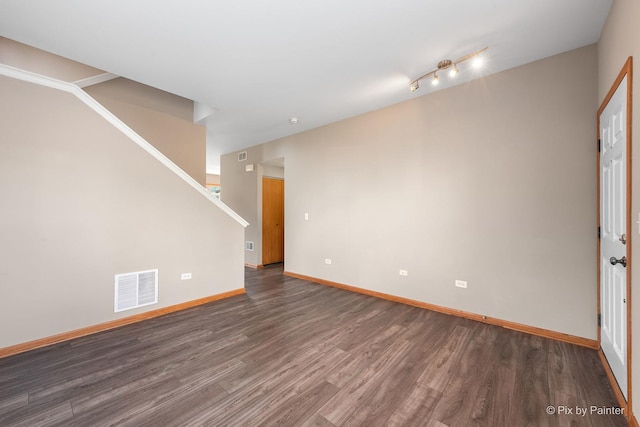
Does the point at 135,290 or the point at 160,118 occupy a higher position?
the point at 160,118

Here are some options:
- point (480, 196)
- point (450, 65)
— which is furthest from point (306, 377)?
point (450, 65)

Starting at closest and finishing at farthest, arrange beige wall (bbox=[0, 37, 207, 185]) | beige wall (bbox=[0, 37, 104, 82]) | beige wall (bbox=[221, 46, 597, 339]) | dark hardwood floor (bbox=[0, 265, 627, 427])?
dark hardwood floor (bbox=[0, 265, 627, 427])
beige wall (bbox=[221, 46, 597, 339])
beige wall (bbox=[0, 37, 104, 82])
beige wall (bbox=[0, 37, 207, 185])

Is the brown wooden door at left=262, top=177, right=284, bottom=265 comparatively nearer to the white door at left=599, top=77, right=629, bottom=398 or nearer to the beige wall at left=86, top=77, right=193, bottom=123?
the beige wall at left=86, top=77, right=193, bottom=123

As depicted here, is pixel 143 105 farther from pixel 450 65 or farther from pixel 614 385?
pixel 614 385

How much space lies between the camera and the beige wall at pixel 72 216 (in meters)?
2.36

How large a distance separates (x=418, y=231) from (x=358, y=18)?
2.55 meters

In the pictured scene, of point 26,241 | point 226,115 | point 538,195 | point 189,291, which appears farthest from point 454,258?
point 26,241

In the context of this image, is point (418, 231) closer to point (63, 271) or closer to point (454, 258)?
point (454, 258)

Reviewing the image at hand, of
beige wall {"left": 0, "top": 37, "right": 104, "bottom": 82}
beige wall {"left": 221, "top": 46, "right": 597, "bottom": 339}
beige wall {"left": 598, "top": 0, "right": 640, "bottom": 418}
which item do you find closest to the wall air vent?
beige wall {"left": 221, "top": 46, "right": 597, "bottom": 339}

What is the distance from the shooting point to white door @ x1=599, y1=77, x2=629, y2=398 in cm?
173

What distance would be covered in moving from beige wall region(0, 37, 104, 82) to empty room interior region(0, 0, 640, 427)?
0.02m

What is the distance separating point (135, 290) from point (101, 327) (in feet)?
1.51

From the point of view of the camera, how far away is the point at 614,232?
193cm

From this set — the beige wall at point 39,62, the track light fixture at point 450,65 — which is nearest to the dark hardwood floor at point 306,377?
the track light fixture at point 450,65
